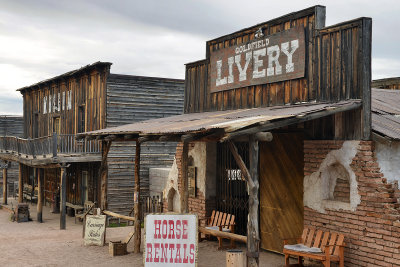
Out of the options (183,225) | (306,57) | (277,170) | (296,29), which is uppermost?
(296,29)

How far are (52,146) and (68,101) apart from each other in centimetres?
519

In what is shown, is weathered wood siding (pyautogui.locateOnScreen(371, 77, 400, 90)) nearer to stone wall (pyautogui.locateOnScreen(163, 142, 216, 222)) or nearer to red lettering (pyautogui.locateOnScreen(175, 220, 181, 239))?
stone wall (pyautogui.locateOnScreen(163, 142, 216, 222))

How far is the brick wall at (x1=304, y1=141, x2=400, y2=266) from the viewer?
8664mm

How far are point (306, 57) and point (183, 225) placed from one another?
469 cm

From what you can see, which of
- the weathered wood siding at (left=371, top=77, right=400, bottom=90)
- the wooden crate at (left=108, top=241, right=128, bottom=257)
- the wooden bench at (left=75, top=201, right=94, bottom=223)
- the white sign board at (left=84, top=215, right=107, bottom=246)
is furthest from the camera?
the weathered wood siding at (left=371, top=77, right=400, bottom=90)

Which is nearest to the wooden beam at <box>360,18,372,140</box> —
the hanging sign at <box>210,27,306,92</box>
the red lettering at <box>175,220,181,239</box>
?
the hanging sign at <box>210,27,306,92</box>

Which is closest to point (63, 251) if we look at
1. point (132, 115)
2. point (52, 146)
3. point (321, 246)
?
point (52, 146)

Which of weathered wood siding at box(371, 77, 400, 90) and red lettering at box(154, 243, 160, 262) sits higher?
weathered wood siding at box(371, 77, 400, 90)

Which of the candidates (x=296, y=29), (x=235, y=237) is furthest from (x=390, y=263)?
(x=296, y=29)

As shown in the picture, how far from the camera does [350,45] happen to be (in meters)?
9.83

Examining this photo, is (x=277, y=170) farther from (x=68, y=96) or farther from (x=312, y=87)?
(x=68, y=96)

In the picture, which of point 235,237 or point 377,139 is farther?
point 235,237

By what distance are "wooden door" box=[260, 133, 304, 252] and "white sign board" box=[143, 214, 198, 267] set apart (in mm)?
3116

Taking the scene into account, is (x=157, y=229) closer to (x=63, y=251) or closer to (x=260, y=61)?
(x=63, y=251)
